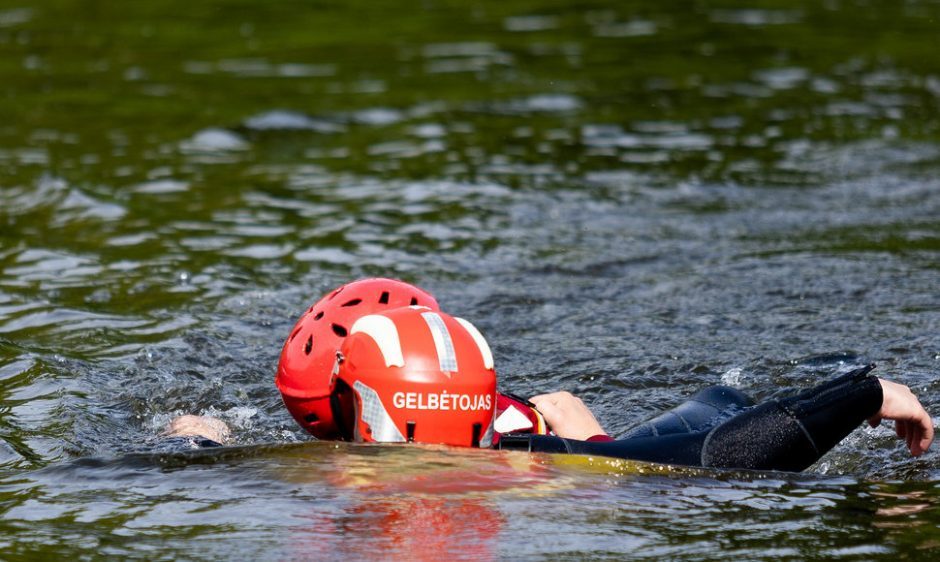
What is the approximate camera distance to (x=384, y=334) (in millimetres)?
5422

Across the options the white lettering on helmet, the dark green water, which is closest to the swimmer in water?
the white lettering on helmet

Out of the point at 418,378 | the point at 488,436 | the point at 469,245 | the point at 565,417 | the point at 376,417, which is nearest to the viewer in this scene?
the point at 418,378

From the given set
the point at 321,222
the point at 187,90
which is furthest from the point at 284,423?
the point at 187,90

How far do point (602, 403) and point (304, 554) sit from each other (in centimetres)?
314

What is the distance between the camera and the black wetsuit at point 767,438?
5.64m

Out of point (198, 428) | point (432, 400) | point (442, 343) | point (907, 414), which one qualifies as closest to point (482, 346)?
point (442, 343)

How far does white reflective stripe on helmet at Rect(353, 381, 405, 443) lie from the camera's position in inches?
213

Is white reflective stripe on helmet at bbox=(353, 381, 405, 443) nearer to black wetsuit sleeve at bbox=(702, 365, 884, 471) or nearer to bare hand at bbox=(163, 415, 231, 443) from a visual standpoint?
bare hand at bbox=(163, 415, 231, 443)

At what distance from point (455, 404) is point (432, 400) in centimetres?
10

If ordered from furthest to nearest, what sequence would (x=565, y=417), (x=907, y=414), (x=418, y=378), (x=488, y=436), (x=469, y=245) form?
(x=469, y=245) < (x=565, y=417) < (x=907, y=414) < (x=488, y=436) < (x=418, y=378)

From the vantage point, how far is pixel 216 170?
45.2 ft

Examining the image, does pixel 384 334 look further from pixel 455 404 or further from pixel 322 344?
pixel 322 344

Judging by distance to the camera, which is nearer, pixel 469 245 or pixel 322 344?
pixel 322 344

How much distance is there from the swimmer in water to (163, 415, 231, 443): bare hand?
16 cm
